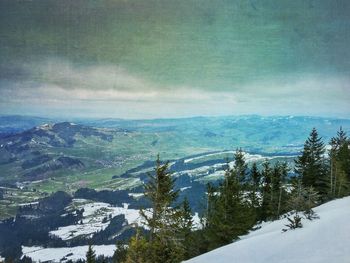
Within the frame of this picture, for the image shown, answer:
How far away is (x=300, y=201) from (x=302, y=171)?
35189 mm

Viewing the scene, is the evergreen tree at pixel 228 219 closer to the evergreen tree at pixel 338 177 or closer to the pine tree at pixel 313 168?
the evergreen tree at pixel 338 177

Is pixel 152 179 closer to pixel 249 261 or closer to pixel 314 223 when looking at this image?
pixel 249 261

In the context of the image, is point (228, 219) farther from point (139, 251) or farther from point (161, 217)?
point (139, 251)

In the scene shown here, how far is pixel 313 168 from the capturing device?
70250 millimetres

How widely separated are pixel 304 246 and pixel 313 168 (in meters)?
46.3

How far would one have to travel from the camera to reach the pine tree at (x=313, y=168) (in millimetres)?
68438

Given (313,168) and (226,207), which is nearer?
(226,207)

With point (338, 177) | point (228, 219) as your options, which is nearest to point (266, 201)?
point (338, 177)

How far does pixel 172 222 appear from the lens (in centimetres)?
3259

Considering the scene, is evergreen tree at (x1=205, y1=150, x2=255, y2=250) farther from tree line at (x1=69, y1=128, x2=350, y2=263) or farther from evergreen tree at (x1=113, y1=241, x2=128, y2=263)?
evergreen tree at (x1=113, y1=241, x2=128, y2=263)

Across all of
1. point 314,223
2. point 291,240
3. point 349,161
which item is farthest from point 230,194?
point 349,161

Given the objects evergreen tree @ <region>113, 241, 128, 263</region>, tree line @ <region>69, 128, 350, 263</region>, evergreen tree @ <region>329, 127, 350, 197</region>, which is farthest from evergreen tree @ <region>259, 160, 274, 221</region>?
evergreen tree @ <region>113, 241, 128, 263</region>

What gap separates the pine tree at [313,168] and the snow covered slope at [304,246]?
110 ft

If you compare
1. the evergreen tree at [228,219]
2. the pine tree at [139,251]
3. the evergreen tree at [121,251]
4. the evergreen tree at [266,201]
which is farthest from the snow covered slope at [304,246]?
the evergreen tree at [266,201]
